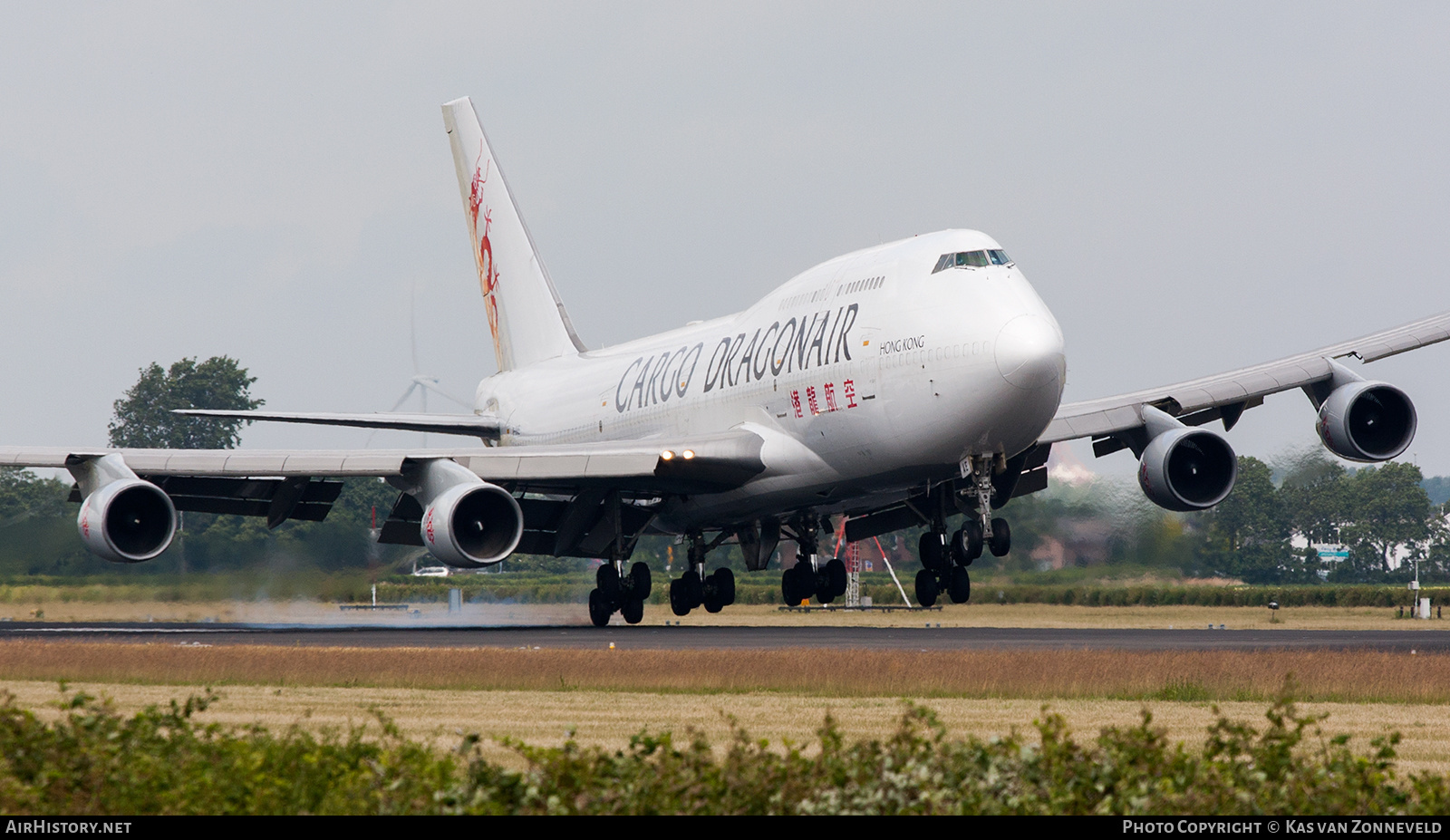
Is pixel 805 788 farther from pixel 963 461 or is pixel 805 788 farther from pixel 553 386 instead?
pixel 553 386

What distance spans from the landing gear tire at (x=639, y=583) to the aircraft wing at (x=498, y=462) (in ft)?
10.8

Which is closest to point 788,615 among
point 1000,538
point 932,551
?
point 932,551

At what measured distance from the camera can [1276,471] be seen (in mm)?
43125

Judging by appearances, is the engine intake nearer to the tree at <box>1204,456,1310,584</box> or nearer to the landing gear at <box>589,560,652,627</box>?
the landing gear at <box>589,560,652,627</box>

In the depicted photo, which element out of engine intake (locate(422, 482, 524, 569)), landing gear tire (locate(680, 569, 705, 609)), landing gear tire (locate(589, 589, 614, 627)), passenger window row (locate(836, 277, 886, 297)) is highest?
passenger window row (locate(836, 277, 886, 297))

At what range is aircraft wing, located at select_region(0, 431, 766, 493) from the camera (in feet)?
109

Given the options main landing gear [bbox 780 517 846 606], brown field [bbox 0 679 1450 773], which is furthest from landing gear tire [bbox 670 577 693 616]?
brown field [bbox 0 679 1450 773]

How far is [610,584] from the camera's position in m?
37.2

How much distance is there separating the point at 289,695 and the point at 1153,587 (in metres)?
28.1

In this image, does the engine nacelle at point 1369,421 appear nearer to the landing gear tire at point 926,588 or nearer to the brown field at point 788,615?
the brown field at point 788,615

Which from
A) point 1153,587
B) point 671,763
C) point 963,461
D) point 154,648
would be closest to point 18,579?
point 154,648

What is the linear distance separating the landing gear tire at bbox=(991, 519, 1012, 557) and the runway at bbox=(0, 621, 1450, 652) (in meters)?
1.59

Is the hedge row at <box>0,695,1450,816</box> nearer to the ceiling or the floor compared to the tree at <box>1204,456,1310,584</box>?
nearer to the floor

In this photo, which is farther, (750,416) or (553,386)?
(553,386)
